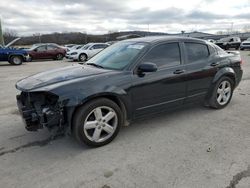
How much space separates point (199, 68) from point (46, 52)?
700 inches

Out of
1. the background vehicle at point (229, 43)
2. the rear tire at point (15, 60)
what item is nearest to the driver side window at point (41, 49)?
the rear tire at point (15, 60)

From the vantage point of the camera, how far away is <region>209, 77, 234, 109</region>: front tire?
4844 millimetres

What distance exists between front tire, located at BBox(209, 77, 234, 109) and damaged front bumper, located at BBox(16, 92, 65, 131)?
320 cm

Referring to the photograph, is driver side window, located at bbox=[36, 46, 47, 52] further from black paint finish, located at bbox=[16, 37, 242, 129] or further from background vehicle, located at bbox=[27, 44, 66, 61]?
black paint finish, located at bbox=[16, 37, 242, 129]

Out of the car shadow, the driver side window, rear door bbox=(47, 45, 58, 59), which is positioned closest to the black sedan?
the car shadow

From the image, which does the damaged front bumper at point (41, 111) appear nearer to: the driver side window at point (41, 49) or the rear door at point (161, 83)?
the rear door at point (161, 83)

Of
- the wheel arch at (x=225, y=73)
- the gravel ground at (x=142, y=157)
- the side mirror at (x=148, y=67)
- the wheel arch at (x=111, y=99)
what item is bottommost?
the gravel ground at (x=142, y=157)

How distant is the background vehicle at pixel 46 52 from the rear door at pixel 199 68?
17433 millimetres

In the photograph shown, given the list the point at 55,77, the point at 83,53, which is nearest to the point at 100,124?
the point at 55,77

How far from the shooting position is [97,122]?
338 centimetres

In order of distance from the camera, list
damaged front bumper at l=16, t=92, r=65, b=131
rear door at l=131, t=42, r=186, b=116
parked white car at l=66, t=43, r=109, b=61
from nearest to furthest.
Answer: damaged front bumper at l=16, t=92, r=65, b=131
rear door at l=131, t=42, r=186, b=116
parked white car at l=66, t=43, r=109, b=61

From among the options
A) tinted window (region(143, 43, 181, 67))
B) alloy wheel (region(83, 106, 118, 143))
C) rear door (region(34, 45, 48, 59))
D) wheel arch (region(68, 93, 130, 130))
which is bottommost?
alloy wheel (region(83, 106, 118, 143))

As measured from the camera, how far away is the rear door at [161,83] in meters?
3.70

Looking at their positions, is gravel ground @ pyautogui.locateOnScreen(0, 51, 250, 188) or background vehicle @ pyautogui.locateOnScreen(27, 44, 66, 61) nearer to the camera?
gravel ground @ pyautogui.locateOnScreen(0, 51, 250, 188)
